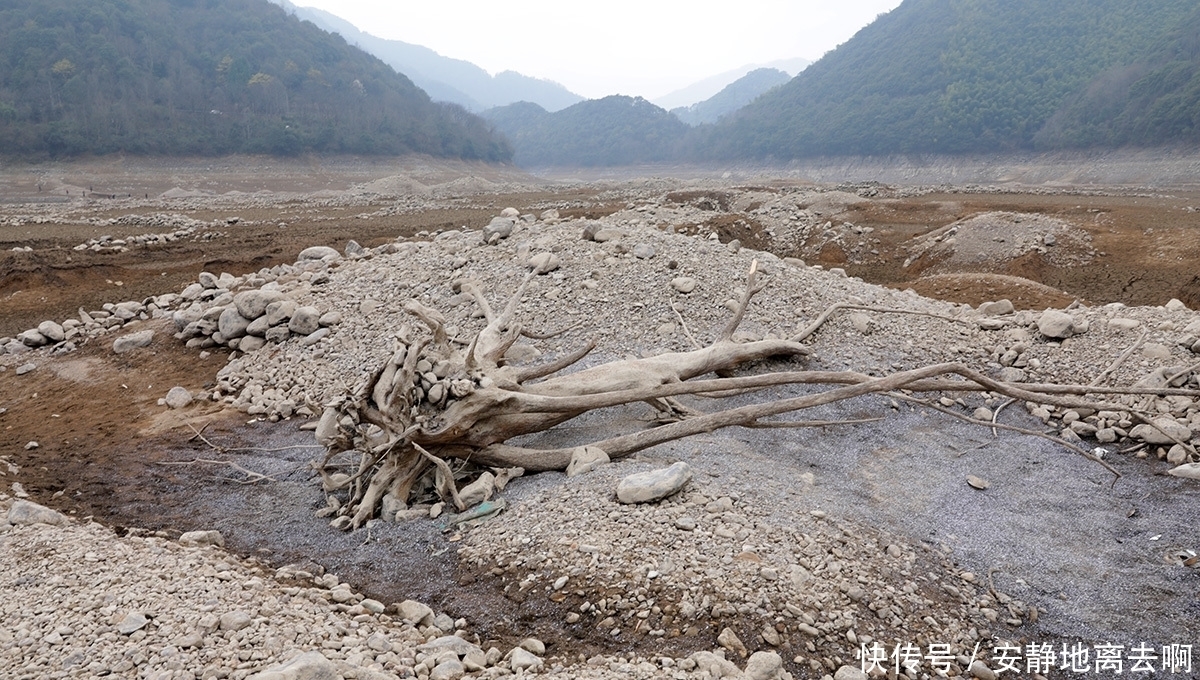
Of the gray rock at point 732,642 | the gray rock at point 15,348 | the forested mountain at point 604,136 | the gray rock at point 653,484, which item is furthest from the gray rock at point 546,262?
the forested mountain at point 604,136

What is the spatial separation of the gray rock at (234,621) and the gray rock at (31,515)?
2.24 meters

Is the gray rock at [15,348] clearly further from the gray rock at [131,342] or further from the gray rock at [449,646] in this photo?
the gray rock at [449,646]

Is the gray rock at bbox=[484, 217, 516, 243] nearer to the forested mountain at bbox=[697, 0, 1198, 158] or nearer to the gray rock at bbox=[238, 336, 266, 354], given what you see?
the gray rock at bbox=[238, 336, 266, 354]

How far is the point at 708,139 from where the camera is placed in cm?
8906

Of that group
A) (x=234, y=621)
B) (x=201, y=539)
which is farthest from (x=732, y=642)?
(x=201, y=539)

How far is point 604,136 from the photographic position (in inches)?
4058

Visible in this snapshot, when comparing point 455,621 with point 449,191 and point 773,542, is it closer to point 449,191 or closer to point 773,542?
point 773,542

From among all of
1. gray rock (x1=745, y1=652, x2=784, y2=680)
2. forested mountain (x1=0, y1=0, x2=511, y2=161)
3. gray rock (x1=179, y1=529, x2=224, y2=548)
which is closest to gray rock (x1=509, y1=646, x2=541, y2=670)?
gray rock (x1=745, y1=652, x2=784, y2=680)

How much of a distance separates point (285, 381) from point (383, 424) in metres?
3.17

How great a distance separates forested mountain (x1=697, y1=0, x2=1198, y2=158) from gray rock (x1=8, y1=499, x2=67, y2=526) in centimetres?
5202

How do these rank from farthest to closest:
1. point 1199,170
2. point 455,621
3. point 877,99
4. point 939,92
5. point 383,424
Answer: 1. point 877,99
2. point 939,92
3. point 1199,170
4. point 383,424
5. point 455,621

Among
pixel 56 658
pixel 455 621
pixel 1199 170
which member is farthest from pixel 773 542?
pixel 1199 170

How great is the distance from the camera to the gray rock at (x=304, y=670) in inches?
105

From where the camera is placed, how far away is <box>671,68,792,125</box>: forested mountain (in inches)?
6900
